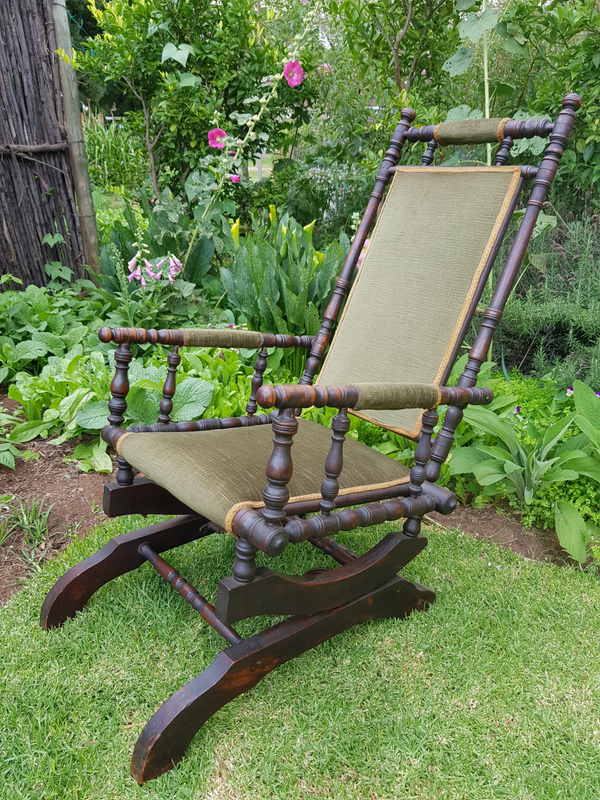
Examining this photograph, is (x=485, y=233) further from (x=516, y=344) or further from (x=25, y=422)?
(x=25, y=422)

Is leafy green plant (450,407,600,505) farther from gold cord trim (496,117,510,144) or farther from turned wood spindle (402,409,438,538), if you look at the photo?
gold cord trim (496,117,510,144)

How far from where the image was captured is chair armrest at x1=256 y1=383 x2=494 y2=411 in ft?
3.62

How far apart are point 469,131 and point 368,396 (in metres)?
1.01

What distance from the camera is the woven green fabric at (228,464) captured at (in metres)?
1.30

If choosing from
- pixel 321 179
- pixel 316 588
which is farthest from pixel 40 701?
pixel 321 179

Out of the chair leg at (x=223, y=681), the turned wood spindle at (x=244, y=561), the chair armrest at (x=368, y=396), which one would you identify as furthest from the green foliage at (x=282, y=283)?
the turned wood spindle at (x=244, y=561)

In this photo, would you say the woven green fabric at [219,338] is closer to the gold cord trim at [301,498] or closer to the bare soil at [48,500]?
the gold cord trim at [301,498]

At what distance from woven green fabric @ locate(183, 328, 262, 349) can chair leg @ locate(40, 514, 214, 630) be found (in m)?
0.54

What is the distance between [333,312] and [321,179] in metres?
2.40

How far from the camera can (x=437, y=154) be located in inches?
128

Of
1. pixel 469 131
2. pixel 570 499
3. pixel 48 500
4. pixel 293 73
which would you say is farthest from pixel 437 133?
pixel 48 500

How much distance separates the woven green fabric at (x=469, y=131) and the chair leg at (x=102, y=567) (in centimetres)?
142

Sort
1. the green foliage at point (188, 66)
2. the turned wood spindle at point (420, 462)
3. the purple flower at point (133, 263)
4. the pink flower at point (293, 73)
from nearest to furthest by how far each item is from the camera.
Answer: the turned wood spindle at point (420, 462) < the purple flower at point (133, 263) < the pink flower at point (293, 73) < the green foliage at point (188, 66)

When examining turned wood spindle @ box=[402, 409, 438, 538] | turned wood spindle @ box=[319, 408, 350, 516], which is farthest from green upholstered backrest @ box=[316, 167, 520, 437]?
turned wood spindle @ box=[319, 408, 350, 516]
